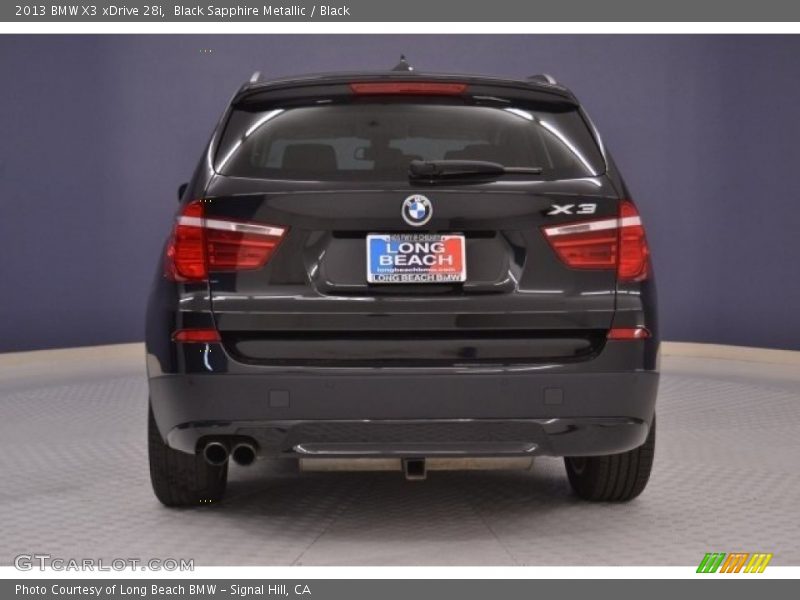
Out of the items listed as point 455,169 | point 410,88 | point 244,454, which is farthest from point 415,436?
point 410,88

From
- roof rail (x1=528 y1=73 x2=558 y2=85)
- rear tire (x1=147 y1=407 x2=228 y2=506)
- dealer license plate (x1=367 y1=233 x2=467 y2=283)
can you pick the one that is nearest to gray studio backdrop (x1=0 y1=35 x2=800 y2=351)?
rear tire (x1=147 y1=407 x2=228 y2=506)

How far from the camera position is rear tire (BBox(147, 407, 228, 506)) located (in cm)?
439

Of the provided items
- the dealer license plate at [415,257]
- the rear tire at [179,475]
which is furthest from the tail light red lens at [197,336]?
the rear tire at [179,475]

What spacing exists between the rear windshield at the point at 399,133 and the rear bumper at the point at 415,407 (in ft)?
2.14

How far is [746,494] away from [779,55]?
20.3 ft

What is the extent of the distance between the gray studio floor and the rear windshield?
118 centimetres

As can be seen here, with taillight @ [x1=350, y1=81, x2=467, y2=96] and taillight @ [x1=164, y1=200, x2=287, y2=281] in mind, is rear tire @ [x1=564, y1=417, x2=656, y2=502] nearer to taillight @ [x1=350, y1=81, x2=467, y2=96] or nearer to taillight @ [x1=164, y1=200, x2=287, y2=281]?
taillight @ [x1=350, y1=81, x2=467, y2=96]

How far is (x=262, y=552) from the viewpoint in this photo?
3.91 metres

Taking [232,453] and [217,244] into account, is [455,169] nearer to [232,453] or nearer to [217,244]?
[217,244]

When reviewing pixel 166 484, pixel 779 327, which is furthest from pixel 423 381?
A: pixel 779 327

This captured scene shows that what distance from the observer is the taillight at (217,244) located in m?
3.76

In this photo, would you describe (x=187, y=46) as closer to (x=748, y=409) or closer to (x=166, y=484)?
(x=748, y=409)

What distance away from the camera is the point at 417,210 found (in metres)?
3.75

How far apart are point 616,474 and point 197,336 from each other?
1703mm
